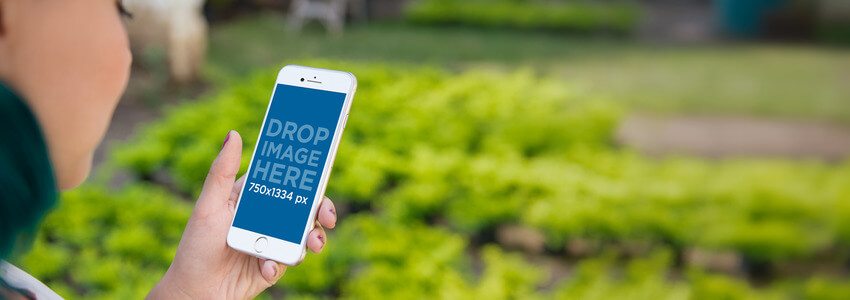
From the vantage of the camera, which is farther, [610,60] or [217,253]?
[610,60]

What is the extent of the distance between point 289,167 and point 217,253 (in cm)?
17

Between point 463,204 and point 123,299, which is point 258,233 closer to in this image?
point 123,299

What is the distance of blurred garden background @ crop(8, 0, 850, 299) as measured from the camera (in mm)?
2428

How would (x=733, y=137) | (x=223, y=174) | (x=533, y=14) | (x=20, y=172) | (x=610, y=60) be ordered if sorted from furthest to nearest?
(x=533, y=14) → (x=610, y=60) → (x=733, y=137) → (x=223, y=174) → (x=20, y=172)

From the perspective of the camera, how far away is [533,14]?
31.9 feet

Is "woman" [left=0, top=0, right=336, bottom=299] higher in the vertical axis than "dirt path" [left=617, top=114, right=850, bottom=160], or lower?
higher

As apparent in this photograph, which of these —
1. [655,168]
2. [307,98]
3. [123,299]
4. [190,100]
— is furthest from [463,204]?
[190,100]

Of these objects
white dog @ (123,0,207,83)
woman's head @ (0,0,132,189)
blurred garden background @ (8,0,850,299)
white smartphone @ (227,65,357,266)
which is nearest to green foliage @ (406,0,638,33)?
blurred garden background @ (8,0,850,299)

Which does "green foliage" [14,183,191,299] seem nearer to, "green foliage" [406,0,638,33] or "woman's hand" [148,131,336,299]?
"woman's hand" [148,131,336,299]

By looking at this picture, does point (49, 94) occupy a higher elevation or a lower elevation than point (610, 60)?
higher

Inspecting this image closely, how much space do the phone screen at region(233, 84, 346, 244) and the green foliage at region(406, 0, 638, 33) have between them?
8.85 metres

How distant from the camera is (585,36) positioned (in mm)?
9492

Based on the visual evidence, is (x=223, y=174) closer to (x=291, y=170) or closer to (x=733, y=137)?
(x=291, y=170)

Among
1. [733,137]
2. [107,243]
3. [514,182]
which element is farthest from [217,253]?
[733,137]
